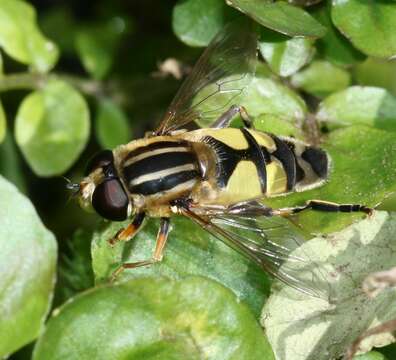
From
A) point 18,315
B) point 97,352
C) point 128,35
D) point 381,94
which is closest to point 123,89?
point 128,35

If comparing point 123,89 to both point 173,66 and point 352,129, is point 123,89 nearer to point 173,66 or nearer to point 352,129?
point 173,66

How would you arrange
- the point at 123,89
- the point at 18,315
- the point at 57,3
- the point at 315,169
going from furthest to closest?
1. the point at 57,3
2. the point at 123,89
3. the point at 315,169
4. the point at 18,315

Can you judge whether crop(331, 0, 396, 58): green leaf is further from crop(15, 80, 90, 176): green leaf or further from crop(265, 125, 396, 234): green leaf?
crop(15, 80, 90, 176): green leaf

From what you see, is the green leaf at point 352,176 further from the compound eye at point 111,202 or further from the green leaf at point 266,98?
the compound eye at point 111,202

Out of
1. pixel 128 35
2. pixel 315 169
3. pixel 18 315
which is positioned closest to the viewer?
pixel 18 315

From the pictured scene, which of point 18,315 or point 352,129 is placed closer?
point 18,315

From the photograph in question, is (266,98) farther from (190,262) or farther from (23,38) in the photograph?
(23,38)

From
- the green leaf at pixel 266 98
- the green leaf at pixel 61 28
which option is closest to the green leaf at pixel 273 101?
the green leaf at pixel 266 98
